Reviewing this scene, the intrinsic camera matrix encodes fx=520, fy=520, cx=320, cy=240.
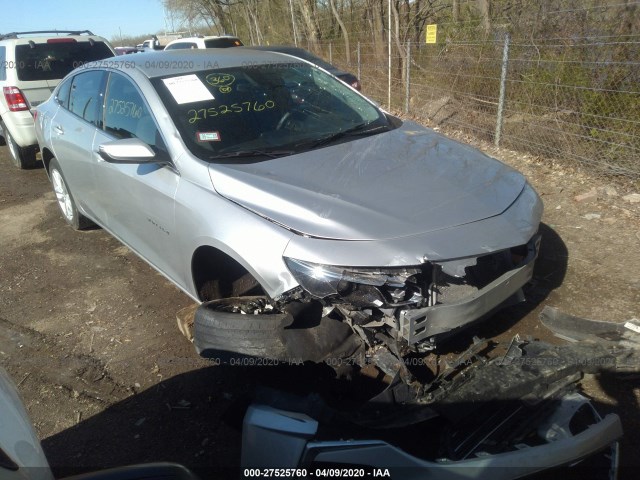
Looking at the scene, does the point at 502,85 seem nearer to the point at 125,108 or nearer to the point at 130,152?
the point at 125,108

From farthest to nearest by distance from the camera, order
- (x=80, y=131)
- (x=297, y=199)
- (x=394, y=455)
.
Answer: (x=80, y=131) → (x=297, y=199) → (x=394, y=455)

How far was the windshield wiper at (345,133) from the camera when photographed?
3.25 m

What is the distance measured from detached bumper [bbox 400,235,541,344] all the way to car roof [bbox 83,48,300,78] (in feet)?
7.77

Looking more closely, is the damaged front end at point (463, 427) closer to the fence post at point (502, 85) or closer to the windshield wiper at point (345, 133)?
the windshield wiper at point (345, 133)

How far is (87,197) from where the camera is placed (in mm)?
4410

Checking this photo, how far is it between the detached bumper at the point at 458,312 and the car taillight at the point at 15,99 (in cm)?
715

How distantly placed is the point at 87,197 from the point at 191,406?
2389 mm

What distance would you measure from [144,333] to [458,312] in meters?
2.19

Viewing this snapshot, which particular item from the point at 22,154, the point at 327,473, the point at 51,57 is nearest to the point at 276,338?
the point at 327,473

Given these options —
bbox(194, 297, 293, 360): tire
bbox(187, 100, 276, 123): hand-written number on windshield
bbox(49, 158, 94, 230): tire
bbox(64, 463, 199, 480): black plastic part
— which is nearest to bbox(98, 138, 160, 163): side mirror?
bbox(187, 100, 276, 123): hand-written number on windshield

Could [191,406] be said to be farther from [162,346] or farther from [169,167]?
[169,167]

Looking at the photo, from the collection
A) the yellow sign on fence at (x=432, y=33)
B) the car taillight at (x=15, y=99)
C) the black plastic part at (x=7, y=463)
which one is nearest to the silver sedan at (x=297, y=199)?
the black plastic part at (x=7, y=463)

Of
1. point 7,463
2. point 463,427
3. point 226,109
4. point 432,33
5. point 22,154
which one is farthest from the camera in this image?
point 432,33

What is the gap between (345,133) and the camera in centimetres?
345
